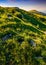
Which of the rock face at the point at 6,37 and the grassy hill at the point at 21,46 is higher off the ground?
the rock face at the point at 6,37

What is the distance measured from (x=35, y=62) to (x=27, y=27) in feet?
87.4

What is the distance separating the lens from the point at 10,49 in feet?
207

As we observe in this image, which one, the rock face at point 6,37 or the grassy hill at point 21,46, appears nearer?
the grassy hill at point 21,46

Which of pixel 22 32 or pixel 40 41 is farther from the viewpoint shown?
pixel 22 32

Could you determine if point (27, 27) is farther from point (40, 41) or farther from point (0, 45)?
point (0, 45)

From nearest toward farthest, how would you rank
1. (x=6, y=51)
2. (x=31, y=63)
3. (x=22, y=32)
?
(x=31, y=63) → (x=6, y=51) → (x=22, y=32)

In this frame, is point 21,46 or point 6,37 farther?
point 6,37

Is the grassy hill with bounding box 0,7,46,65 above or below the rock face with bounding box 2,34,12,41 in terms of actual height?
below

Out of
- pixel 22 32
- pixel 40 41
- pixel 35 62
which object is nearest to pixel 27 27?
pixel 22 32

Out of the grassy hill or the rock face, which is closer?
the grassy hill

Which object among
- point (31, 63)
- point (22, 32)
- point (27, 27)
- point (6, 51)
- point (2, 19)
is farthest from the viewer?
point (2, 19)

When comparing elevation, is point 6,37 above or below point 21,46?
above

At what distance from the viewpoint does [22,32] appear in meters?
75.6

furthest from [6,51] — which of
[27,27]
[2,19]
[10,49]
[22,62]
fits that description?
[2,19]
